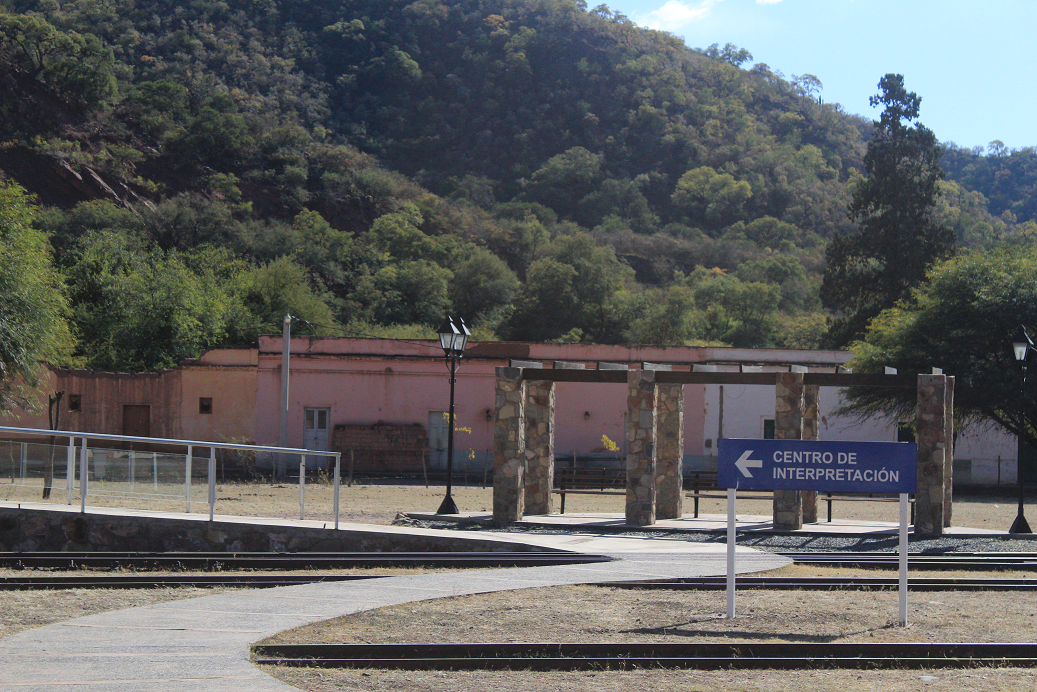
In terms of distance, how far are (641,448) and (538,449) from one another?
224 cm

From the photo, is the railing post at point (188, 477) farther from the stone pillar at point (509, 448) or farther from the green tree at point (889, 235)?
the green tree at point (889, 235)

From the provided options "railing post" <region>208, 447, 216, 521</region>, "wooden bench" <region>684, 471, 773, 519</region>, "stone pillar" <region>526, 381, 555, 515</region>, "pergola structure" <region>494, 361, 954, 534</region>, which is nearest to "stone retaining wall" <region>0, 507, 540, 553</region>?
"railing post" <region>208, 447, 216, 521</region>

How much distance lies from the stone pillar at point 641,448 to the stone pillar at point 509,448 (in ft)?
6.87

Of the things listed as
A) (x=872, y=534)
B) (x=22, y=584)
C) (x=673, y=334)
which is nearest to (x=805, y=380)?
(x=872, y=534)

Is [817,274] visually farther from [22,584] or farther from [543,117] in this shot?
[22,584]

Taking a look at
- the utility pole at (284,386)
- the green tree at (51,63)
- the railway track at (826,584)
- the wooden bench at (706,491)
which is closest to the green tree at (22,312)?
the utility pole at (284,386)

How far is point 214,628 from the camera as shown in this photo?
8000 millimetres

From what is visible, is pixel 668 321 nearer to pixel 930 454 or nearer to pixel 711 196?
pixel 930 454

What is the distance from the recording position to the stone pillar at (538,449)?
19.6m

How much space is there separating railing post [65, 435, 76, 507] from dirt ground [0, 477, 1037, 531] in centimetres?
15

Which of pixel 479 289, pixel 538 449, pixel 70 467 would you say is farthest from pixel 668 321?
pixel 70 467

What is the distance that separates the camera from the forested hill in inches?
2468

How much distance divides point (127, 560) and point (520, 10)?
142 meters

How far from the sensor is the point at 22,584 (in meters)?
10.5
